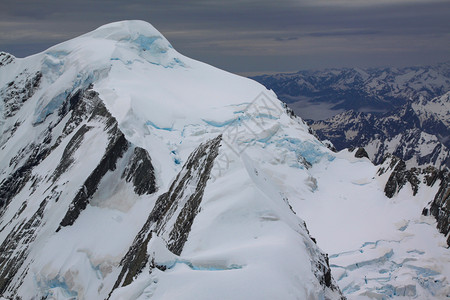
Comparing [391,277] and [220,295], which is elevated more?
[220,295]

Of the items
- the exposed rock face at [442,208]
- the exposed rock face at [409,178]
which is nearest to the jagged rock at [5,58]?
the exposed rock face at [409,178]

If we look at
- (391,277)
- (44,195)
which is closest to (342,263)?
(391,277)

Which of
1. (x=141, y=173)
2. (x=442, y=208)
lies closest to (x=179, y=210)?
(x=141, y=173)

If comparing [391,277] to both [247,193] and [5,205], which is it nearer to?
[247,193]

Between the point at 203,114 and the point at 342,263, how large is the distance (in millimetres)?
37301

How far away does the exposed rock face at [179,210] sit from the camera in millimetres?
27919

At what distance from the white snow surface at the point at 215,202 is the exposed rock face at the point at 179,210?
134 cm

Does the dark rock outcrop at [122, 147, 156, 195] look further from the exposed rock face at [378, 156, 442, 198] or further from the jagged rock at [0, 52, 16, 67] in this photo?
the jagged rock at [0, 52, 16, 67]

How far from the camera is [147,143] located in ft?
194

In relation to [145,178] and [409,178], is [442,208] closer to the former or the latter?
[409,178]

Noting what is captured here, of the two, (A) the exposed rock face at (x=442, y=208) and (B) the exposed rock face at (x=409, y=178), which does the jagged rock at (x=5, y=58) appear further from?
(A) the exposed rock face at (x=442, y=208)

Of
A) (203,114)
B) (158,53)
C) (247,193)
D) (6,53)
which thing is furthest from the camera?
(6,53)

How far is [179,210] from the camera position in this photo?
32.2 m

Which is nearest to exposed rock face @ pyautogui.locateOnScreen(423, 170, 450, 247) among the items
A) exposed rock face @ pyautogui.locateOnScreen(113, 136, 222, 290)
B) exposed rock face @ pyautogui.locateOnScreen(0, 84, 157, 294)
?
exposed rock face @ pyautogui.locateOnScreen(113, 136, 222, 290)
